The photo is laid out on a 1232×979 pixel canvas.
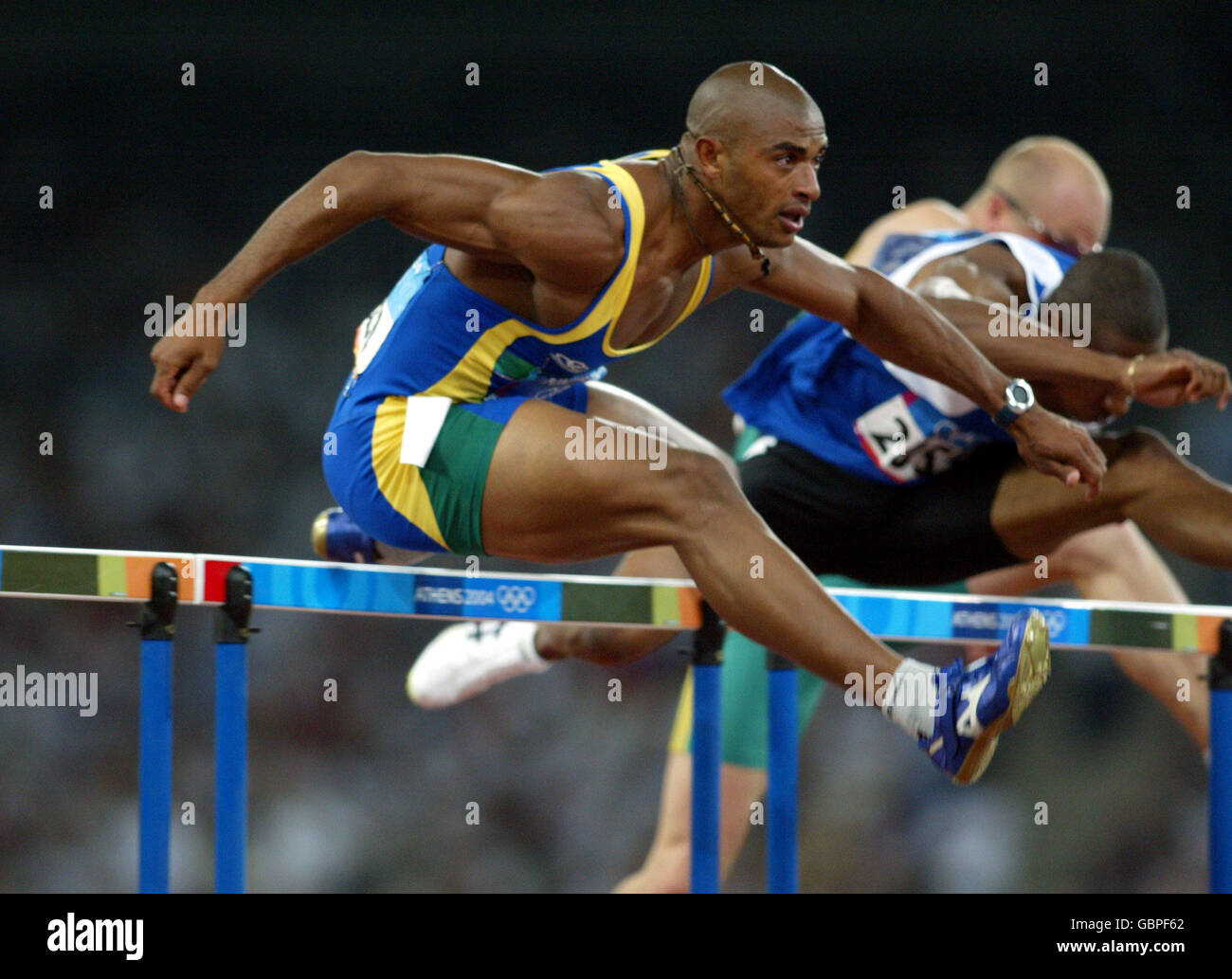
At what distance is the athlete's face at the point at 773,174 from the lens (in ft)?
8.59

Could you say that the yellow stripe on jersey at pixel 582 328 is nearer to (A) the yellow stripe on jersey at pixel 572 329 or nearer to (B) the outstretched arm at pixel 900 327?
(A) the yellow stripe on jersey at pixel 572 329

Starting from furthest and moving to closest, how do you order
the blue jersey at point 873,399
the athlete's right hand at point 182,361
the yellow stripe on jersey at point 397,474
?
the blue jersey at point 873,399 → the yellow stripe on jersey at point 397,474 → the athlete's right hand at point 182,361

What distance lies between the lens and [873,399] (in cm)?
376

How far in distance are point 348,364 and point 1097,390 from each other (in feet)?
12.4

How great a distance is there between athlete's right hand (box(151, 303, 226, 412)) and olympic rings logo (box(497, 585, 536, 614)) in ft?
2.92

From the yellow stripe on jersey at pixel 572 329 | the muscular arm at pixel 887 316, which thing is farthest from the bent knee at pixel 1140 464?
the yellow stripe on jersey at pixel 572 329

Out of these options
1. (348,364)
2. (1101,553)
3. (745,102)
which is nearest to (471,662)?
(1101,553)

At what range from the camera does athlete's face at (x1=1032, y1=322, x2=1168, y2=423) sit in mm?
3314

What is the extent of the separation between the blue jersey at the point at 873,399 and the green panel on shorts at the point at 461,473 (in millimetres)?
1285

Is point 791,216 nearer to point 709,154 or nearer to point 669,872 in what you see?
point 709,154

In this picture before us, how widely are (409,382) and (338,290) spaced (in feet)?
12.3

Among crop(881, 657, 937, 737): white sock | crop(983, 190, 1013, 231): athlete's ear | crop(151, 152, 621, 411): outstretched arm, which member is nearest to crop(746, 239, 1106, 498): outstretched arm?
crop(151, 152, 621, 411): outstretched arm
